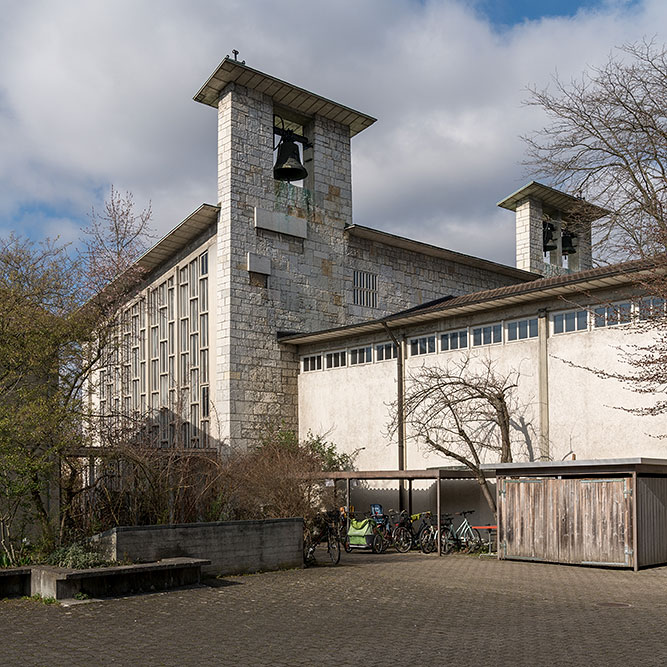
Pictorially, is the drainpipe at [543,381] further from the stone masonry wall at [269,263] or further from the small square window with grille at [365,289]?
the small square window with grille at [365,289]

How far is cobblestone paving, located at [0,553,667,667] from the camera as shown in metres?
8.09

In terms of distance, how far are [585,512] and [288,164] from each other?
14685 mm

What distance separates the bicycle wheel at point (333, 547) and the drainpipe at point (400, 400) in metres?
6.24

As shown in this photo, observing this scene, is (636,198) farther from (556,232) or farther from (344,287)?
(556,232)

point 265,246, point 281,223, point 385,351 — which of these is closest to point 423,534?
point 385,351

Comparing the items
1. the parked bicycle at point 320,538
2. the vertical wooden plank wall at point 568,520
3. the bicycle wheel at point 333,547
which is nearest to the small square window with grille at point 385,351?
the vertical wooden plank wall at point 568,520

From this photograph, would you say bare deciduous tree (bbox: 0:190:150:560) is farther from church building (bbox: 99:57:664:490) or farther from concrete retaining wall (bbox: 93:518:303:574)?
church building (bbox: 99:57:664:490)

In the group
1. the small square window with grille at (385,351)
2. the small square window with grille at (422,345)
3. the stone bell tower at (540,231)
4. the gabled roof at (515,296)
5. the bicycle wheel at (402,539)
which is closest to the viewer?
the gabled roof at (515,296)

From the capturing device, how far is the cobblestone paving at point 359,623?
26.6ft

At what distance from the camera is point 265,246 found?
26.6 m

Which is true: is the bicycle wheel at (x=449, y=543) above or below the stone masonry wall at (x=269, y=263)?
below

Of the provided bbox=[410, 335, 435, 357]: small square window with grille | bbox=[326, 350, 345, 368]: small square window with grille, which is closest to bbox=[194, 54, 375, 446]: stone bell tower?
bbox=[326, 350, 345, 368]: small square window with grille

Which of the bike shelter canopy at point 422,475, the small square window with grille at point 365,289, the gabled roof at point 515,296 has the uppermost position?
the small square window with grille at point 365,289

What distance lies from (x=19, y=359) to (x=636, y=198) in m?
10.9
